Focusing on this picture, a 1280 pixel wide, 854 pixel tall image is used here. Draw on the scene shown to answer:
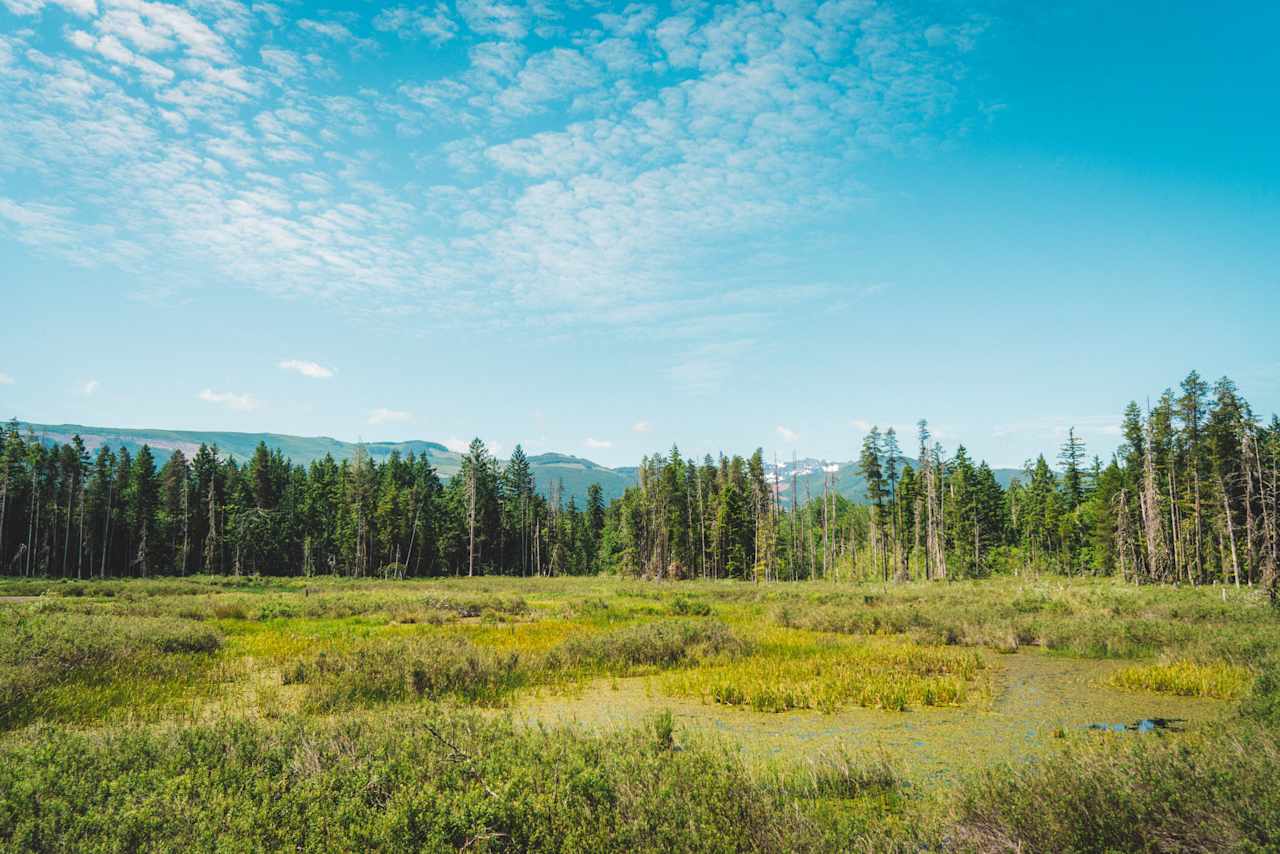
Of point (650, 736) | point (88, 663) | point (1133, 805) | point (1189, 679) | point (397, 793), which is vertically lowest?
point (1189, 679)

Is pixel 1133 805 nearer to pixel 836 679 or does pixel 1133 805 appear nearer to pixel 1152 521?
pixel 836 679

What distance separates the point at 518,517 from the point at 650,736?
81.0m

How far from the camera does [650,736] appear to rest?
7.55 meters

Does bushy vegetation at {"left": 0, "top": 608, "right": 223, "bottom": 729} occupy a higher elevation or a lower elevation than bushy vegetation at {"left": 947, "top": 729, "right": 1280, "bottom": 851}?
lower

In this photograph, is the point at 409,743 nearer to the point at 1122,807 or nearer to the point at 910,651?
the point at 1122,807

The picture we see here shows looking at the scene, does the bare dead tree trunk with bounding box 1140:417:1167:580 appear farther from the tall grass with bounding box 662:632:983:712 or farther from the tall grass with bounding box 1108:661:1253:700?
the tall grass with bounding box 1108:661:1253:700

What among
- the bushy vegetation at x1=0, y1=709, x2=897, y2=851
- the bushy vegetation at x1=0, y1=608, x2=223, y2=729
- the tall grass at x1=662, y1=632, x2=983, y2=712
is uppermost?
the bushy vegetation at x1=0, y1=709, x2=897, y2=851

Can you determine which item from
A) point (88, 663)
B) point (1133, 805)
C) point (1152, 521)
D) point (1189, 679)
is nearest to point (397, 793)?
point (1133, 805)

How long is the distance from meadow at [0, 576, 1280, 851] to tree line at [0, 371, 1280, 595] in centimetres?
4188

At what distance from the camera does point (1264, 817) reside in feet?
14.3

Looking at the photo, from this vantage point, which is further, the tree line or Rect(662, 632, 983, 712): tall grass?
the tree line

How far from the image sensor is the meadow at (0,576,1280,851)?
5.07m

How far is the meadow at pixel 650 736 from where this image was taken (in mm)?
5074

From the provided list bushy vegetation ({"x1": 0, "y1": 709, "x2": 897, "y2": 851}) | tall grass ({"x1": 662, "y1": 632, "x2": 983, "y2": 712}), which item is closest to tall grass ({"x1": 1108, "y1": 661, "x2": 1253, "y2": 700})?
tall grass ({"x1": 662, "y1": 632, "x2": 983, "y2": 712})
